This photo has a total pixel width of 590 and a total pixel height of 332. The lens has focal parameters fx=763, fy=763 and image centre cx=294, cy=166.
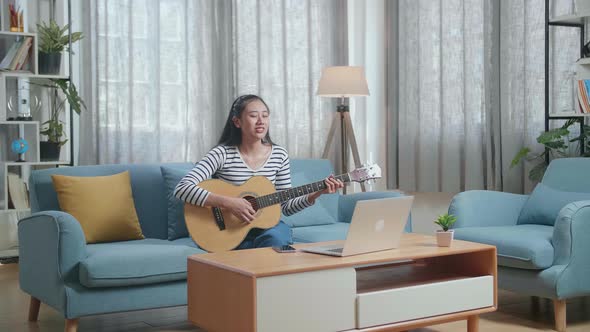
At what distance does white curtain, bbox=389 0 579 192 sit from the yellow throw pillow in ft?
7.93

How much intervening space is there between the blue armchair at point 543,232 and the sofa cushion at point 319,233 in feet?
1.79

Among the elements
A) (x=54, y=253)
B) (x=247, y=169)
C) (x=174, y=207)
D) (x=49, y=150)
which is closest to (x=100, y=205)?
(x=174, y=207)

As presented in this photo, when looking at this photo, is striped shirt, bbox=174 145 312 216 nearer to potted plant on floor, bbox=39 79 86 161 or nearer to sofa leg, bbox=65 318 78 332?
sofa leg, bbox=65 318 78 332

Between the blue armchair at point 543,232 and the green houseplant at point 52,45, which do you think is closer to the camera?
the blue armchair at point 543,232

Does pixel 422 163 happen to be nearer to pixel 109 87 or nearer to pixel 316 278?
pixel 109 87

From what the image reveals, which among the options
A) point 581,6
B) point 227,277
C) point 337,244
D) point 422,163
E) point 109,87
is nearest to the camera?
point 227,277

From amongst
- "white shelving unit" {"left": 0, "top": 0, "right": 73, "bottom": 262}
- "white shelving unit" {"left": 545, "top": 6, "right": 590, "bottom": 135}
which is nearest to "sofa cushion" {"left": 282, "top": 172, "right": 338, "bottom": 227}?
"white shelving unit" {"left": 545, "top": 6, "right": 590, "bottom": 135}

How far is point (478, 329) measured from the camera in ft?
10.1

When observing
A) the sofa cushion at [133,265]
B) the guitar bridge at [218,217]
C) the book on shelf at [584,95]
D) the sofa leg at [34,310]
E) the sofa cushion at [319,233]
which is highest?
the book on shelf at [584,95]

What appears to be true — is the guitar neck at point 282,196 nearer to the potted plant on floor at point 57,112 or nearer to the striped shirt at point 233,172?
the striped shirt at point 233,172

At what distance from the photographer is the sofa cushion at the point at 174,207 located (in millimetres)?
3547

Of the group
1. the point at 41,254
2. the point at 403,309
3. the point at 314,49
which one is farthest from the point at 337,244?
the point at 314,49

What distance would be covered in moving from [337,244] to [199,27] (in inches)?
114

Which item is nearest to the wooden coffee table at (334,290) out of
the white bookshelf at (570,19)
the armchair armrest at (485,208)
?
the armchair armrest at (485,208)
